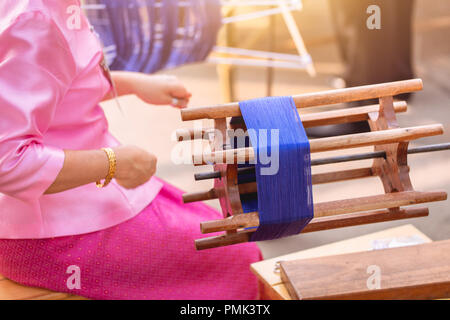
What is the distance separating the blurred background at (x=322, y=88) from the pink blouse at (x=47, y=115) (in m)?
0.99

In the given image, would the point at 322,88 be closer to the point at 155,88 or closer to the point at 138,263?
the point at 155,88

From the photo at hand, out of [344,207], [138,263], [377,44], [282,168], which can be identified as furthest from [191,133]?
[377,44]

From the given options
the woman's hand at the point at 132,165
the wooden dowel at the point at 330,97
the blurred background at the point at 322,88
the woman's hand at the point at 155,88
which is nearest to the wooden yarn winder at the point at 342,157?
the wooden dowel at the point at 330,97

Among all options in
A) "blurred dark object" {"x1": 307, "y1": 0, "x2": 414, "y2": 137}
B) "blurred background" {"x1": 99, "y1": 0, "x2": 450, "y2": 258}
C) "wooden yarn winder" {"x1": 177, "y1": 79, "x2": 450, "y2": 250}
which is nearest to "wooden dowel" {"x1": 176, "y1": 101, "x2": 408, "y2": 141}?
"wooden yarn winder" {"x1": 177, "y1": 79, "x2": 450, "y2": 250}

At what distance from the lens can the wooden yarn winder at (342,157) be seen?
808 mm

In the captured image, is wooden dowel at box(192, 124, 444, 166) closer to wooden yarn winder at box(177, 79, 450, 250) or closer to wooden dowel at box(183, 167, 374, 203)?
wooden yarn winder at box(177, 79, 450, 250)

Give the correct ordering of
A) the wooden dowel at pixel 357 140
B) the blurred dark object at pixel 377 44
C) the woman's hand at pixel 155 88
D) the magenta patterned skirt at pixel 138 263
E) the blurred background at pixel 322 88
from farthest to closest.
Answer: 1. the blurred dark object at pixel 377 44
2. the blurred background at pixel 322 88
3. the woman's hand at pixel 155 88
4. the magenta patterned skirt at pixel 138 263
5. the wooden dowel at pixel 357 140

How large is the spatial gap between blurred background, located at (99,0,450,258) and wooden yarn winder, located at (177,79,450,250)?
41.9 inches

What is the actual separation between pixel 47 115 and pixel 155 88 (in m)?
0.39

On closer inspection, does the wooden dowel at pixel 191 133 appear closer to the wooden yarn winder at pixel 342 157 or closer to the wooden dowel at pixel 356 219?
the wooden yarn winder at pixel 342 157

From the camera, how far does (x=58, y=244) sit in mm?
1089

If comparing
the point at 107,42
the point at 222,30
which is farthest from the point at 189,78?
the point at 107,42

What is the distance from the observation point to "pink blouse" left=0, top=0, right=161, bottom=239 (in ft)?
2.88
